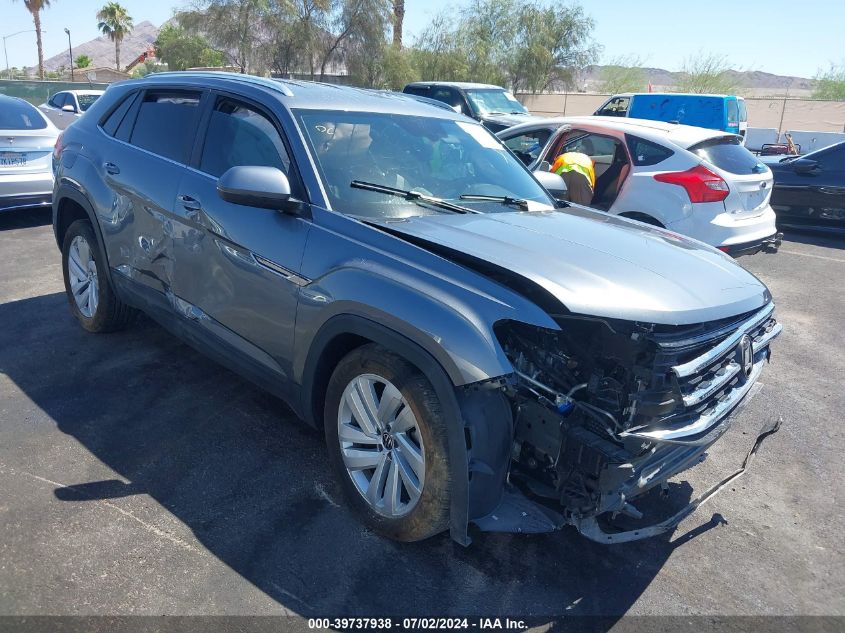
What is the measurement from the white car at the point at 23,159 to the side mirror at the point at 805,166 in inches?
410

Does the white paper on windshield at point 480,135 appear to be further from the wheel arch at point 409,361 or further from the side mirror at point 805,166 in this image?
the side mirror at point 805,166

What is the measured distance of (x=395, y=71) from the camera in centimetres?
3459

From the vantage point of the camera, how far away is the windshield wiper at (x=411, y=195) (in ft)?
11.6

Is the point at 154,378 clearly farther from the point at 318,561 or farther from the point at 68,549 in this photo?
the point at 318,561

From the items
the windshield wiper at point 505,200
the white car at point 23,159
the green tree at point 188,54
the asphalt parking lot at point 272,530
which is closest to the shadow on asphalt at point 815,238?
the asphalt parking lot at point 272,530

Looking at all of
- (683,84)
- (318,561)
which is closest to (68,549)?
(318,561)

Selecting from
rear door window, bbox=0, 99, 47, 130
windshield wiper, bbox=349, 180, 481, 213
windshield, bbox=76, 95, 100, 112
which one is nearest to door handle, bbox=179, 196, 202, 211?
windshield wiper, bbox=349, 180, 481, 213

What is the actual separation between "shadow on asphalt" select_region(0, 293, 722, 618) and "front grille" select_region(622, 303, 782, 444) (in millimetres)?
745

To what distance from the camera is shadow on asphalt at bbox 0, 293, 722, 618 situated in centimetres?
286

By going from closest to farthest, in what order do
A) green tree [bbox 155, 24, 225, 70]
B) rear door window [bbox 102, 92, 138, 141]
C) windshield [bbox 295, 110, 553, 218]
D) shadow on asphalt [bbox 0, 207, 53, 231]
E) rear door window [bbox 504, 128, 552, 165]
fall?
windshield [bbox 295, 110, 553, 218], rear door window [bbox 102, 92, 138, 141], rear door window [bbox 504, 128, 552, 165], shadow on asphalt [bbox 0, 207, 53, 231], green tree [bbox 155, 24, 225, 70]

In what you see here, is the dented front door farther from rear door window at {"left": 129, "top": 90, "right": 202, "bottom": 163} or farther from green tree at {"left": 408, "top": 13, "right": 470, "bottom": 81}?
green tree at {"left": 408, "top": 13, "right": 470, "bottom": 81}

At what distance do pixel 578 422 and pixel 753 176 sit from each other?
579 centimetres

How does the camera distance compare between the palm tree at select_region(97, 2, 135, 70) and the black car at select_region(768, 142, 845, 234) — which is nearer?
the black car at select_region(768, 142, 845, 234)

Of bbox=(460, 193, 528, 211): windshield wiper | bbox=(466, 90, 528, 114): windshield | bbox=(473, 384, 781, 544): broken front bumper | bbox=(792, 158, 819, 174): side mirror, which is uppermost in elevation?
bbox=(466, 90, 528, 114): windshield
